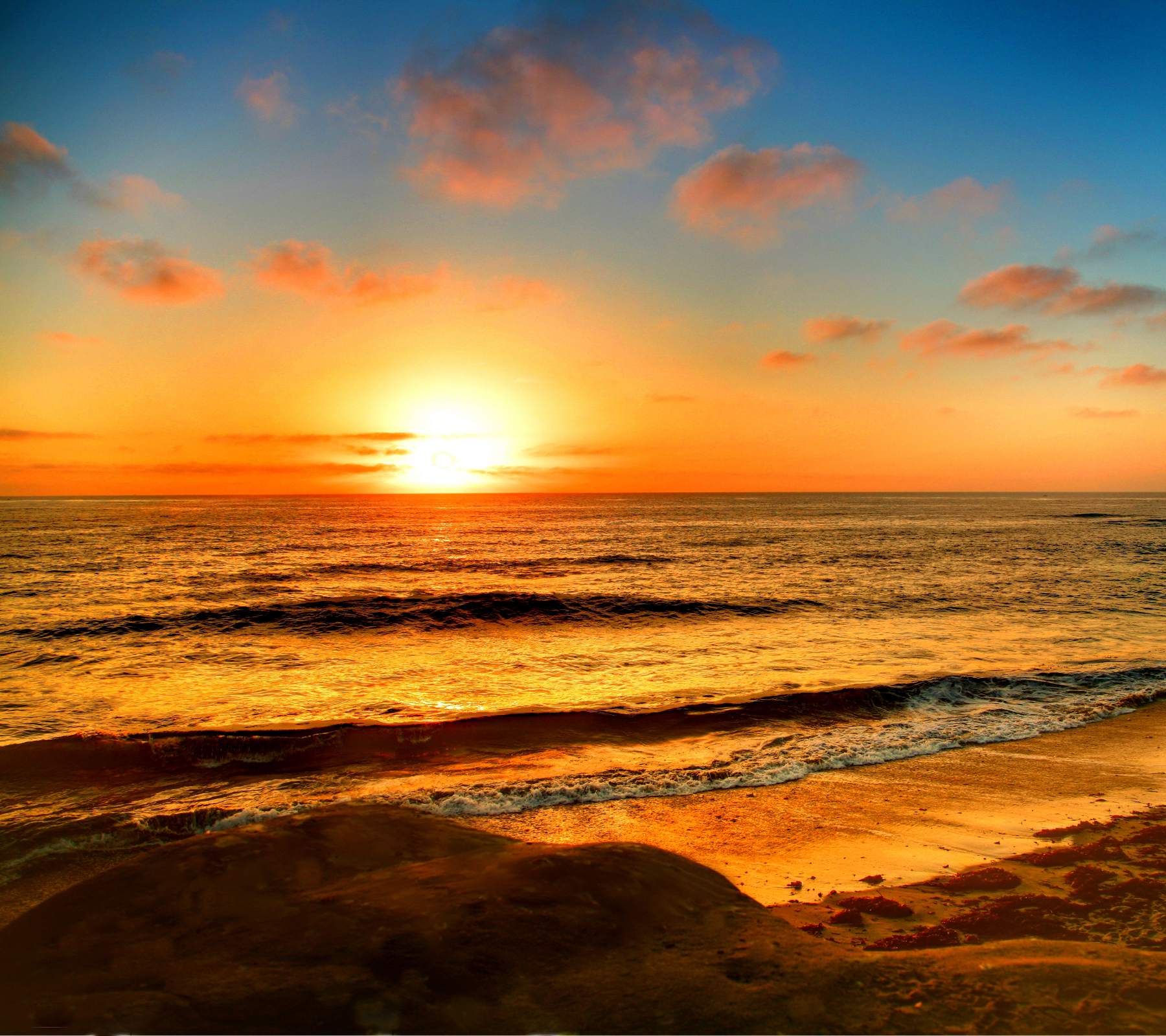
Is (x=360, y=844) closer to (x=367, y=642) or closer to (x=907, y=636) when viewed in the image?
(x=367, y=642)

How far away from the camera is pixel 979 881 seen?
7.01 m

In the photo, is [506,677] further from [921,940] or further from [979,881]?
[921,940]

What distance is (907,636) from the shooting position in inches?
866

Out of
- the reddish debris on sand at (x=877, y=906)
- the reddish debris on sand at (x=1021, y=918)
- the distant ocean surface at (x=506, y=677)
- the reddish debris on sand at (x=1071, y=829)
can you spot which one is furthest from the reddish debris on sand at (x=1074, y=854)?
the distant ocean surface at (x=506, y=677)

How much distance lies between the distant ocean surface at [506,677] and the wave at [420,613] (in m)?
0.17

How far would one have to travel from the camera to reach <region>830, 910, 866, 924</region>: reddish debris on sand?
618cm

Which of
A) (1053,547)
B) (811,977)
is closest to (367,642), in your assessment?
(811,977)

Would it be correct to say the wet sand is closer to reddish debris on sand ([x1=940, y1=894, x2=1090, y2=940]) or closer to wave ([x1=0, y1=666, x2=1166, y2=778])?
reddish debris on sand ([x1=940, y1=894, x2=1090, y2=940])

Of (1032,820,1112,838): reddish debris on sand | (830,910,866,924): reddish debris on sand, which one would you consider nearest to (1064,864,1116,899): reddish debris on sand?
(1032,820,1112,838): reddish debris on sand

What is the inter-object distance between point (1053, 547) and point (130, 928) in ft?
214

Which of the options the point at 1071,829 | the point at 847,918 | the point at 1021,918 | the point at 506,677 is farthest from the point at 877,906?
the point at 506,677

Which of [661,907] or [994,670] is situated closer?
[661,907]

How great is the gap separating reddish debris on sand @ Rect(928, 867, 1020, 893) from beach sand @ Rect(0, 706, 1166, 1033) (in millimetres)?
33

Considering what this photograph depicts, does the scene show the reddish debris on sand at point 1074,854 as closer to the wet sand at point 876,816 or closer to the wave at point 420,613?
the wet sand at point 876,816
